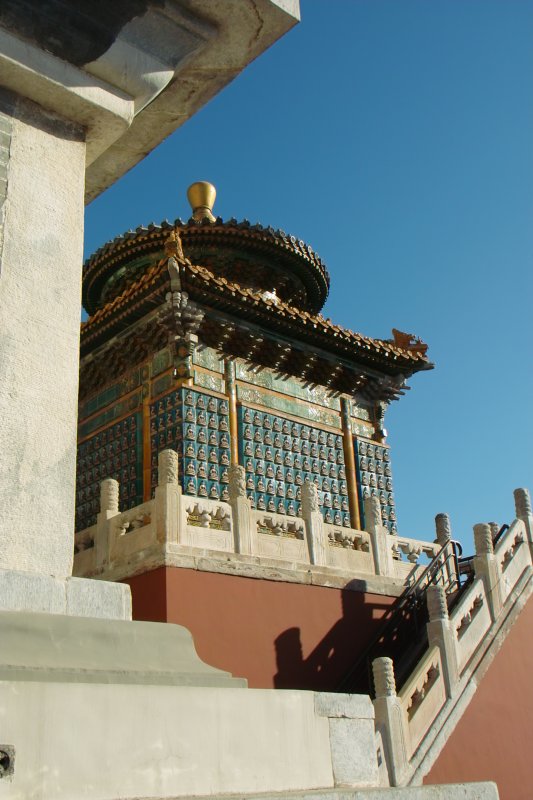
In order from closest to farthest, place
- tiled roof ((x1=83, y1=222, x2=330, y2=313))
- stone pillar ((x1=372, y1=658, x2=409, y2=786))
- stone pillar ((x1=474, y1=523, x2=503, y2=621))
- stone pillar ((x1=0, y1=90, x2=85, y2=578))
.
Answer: stone pillar ((x1=0, y1=90, x2=85, y2=578)) → stone pillar ((x1=372, y1=658, x2=409, y2=786)) → stone pillar ((x1=474, y1=523, x2=503, y2=621)) → tiled roof ((x1=83, y1=222, x2=330, y2=313))

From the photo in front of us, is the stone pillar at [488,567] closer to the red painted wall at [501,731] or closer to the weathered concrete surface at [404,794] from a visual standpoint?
the red painted wall at [501,731]

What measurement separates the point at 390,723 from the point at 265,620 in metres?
2.13

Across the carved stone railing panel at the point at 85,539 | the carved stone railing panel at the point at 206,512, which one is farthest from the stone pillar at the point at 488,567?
the carved stone railing panel at the point at 85,539

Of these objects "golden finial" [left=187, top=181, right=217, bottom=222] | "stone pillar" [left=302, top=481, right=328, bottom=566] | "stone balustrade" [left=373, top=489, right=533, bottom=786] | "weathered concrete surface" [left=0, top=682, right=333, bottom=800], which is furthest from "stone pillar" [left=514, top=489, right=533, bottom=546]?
"weathered concrete surface" [left=0, top=682, right=333, bottom=800]

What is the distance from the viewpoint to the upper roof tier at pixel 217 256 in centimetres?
1505

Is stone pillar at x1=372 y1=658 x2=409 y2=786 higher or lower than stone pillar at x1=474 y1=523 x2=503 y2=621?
below

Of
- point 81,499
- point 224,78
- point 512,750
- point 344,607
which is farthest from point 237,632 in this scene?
point 224,78

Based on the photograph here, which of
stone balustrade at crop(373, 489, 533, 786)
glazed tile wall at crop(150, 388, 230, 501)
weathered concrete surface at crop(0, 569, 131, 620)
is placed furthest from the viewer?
glazed tile wall at crop(150, 388, 230, 501)

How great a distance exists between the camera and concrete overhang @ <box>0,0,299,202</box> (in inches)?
123

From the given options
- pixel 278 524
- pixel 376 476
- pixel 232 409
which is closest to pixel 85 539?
pixel 278 524

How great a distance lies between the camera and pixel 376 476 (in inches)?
567

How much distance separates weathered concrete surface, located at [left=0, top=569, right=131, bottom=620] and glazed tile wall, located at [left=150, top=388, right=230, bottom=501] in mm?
8878

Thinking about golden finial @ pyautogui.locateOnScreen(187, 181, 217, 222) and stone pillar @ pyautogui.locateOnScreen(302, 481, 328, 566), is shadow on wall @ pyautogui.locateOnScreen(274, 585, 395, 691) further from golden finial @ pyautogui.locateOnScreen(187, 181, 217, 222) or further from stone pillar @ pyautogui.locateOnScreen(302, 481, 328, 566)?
golden finial @ pyautogui.locateOnScreen(187, 181, 217, 222)

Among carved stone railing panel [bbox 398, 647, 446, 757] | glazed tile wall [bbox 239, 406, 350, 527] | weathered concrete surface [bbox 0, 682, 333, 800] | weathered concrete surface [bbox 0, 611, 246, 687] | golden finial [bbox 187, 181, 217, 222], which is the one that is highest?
golden finial [bbox 187, 181, 217, 222]
